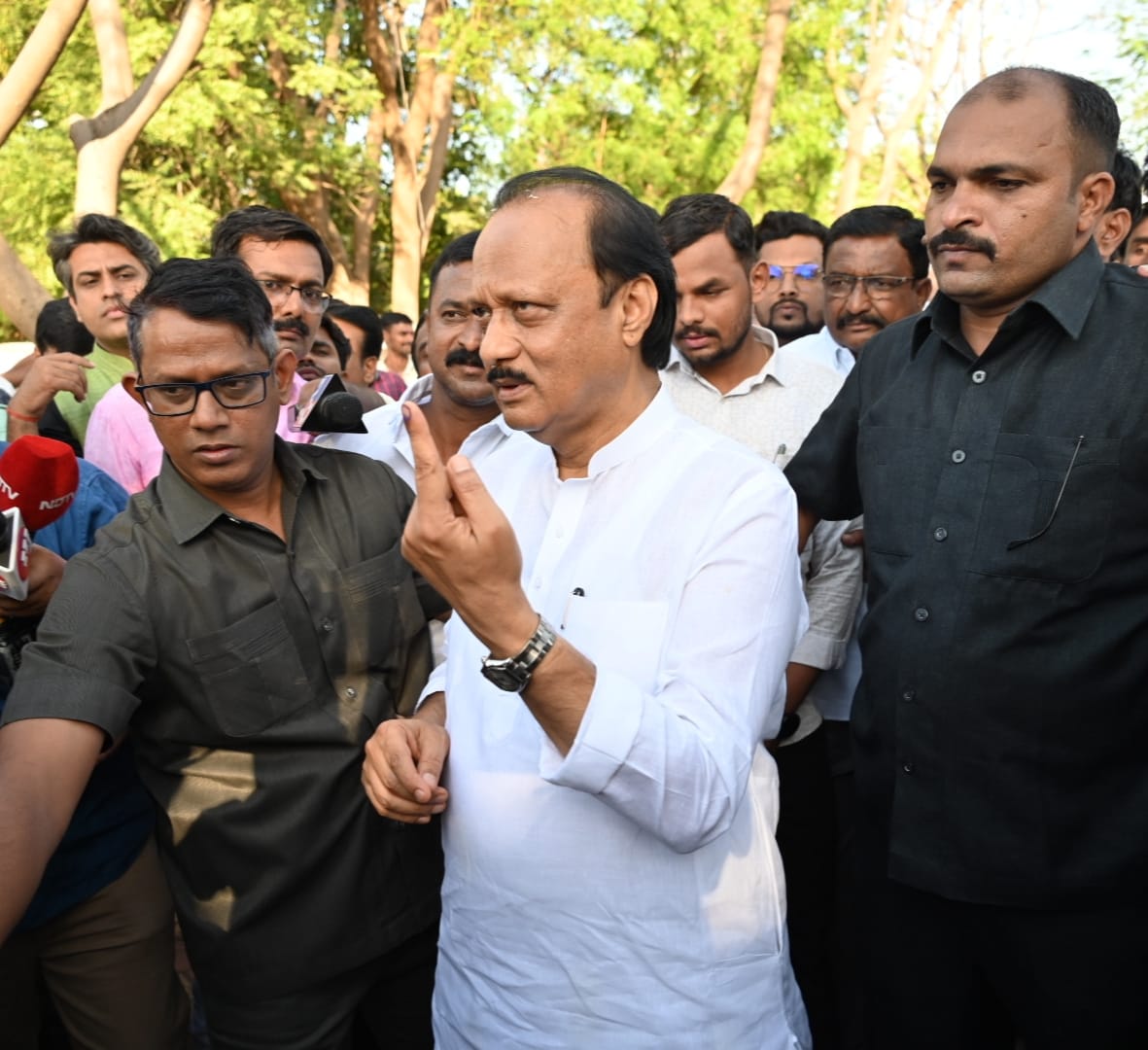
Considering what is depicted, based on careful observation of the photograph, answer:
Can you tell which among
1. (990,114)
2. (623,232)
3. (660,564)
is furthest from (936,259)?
(660,564)

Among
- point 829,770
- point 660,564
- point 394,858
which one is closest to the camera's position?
point 660,564

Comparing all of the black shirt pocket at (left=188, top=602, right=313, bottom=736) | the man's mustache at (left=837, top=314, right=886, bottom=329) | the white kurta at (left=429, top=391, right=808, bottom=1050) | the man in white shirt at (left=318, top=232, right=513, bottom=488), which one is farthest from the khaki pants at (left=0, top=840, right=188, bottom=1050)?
the man's mustache at (left=837, top=314, right=886, bottom=329)

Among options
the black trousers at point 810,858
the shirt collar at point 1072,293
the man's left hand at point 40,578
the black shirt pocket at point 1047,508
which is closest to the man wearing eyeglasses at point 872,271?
the black trousers at point 810,858

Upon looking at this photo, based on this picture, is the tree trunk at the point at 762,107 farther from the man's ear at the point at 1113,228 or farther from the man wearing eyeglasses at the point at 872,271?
the man's ear at the point at 1113,228

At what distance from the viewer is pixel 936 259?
253 cm

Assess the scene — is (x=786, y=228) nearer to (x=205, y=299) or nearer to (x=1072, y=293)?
(x=1072, y=293)

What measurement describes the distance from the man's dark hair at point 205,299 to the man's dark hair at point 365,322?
401cm

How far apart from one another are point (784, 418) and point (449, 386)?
1.06 m

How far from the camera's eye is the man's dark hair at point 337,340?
16.7 ft

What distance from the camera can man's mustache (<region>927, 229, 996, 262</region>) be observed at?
2455 millimetres

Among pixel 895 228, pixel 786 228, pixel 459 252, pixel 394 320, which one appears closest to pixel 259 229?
pixel 459 252

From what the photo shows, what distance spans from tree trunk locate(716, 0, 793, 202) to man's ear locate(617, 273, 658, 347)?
448 inches

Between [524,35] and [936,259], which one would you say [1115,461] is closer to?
[936,259]

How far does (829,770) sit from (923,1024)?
1190 millimetres
